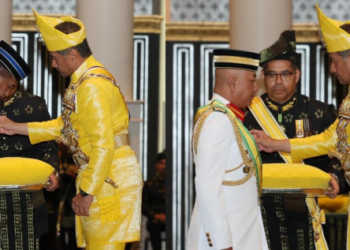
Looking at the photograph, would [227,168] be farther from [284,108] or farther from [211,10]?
[211,10]

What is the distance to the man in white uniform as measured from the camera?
398 centimetres

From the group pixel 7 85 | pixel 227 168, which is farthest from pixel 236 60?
pixel 7 85

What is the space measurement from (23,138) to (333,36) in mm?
2020

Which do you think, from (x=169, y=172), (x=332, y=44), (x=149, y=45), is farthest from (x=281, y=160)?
(x=149, y=45)

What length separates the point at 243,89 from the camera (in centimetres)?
429

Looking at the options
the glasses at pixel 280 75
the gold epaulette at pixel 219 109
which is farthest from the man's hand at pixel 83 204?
the glasses at pixel 280 75

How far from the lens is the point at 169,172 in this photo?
7.79m

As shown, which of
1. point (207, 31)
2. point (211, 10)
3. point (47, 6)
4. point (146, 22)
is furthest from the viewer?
point (146, 22)

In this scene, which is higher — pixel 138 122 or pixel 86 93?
pixel 86 93

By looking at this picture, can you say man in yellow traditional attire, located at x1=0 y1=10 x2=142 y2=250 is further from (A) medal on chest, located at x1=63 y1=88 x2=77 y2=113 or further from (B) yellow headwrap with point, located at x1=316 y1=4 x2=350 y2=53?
(B) yellow headwrap with point, located at x1=316 y1=4 x2=350 y2=53

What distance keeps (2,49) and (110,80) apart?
887mm

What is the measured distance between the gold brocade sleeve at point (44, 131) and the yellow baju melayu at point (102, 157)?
0.30m

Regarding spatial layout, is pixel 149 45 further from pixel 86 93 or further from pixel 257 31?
pixel 86 93

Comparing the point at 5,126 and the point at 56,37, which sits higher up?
the point at 56,37
